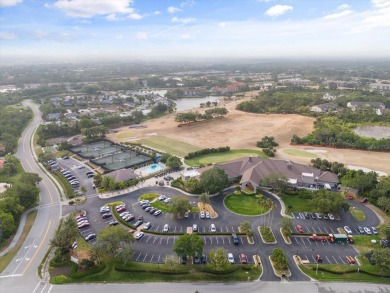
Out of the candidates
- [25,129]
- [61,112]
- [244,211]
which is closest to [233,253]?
[244,211]

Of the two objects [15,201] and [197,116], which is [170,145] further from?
[15,201]

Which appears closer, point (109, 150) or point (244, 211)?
point (244, 211)

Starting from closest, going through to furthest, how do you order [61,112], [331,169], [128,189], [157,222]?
[157,222]
[128,189]
[331,169]
[61,112]

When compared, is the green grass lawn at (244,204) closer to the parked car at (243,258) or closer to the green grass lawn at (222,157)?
the parked car at (243,258)

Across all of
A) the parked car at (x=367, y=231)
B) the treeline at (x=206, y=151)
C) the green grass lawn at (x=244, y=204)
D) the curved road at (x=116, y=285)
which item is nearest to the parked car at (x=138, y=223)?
the curved road at (x=116, y=285)

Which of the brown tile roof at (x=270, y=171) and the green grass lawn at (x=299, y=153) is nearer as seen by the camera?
the brown tile roof at (x=270, y=171)

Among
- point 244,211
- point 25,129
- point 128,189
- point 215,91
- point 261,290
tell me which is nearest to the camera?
point 261,290

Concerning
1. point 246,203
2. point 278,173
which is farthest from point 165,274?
point 278,173

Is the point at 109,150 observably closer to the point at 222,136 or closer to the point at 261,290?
the point at 222,136
